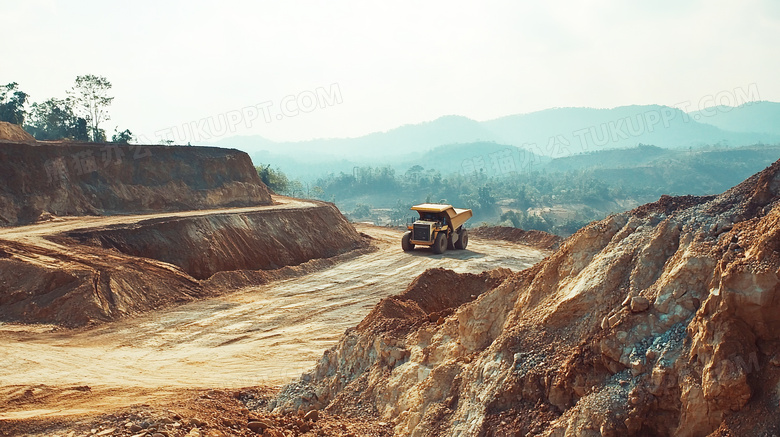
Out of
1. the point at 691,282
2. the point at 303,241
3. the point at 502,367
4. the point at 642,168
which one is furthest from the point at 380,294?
the point at 642,168

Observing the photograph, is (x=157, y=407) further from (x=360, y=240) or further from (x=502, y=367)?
(x=360, y=240)

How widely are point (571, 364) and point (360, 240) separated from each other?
1089 inches

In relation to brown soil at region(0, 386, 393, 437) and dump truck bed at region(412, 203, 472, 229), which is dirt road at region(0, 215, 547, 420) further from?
dump truck bed at region(412, 203, 472, 229)

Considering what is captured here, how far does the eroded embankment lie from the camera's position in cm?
1773

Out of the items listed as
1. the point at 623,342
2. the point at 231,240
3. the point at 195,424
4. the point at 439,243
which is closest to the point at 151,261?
the point at 231,240

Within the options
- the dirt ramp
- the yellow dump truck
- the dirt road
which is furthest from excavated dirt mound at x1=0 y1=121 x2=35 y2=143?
the yellow dump truck

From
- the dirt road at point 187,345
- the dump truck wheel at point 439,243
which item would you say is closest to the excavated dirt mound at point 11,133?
the dirt road at point 187,345

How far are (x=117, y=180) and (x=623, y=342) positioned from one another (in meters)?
30.0

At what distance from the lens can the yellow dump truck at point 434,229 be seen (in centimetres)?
2794

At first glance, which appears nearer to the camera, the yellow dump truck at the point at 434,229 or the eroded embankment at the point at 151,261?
the eroded embankment at the point at 151,261

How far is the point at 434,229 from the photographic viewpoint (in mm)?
28141

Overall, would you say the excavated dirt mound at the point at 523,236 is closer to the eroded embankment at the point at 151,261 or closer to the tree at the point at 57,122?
the eroded embankment at the point at 151,261

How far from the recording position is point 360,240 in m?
33.3

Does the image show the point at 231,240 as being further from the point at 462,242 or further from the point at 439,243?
the point at 462,242
